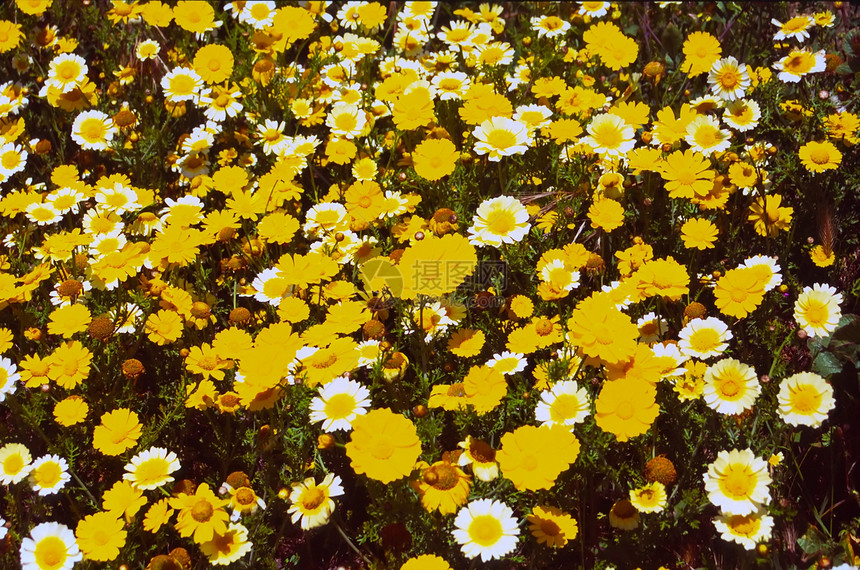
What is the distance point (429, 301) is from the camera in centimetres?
256

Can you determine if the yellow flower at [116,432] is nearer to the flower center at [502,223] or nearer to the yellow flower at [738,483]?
the flower center at [502,223]

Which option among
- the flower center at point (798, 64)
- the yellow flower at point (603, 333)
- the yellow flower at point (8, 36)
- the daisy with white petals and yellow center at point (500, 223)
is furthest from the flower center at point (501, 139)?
the yellow flower at point (8, 36)

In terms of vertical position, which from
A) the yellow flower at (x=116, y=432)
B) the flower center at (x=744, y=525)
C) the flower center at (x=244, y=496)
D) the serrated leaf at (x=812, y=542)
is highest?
the yellow flower at (x=116, y=432)

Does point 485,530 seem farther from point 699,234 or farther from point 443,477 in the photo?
point 699,234

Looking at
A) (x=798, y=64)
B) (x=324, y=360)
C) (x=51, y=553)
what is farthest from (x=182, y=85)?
(x=798, y=64)

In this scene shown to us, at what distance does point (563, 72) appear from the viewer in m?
3.75

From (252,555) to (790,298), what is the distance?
2066 mm

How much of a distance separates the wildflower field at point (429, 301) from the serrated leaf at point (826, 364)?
0.01m

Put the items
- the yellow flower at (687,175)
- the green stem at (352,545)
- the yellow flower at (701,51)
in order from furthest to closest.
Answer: the yellow flower at (701,51) → the yellow flower at (687,175) → the green stem at (352,545)

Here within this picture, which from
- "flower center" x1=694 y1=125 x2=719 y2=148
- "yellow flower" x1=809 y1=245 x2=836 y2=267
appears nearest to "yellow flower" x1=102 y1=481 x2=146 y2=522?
"flower center" x1=694 y1=125 x2=719 y2=148

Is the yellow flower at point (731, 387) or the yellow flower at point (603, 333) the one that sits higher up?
the yellow flower at point (603, 333)

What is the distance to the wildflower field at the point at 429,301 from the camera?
6.91ft

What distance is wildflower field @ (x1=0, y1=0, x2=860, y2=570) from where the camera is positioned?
6.91 ft

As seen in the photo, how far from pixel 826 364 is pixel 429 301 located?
125cm
